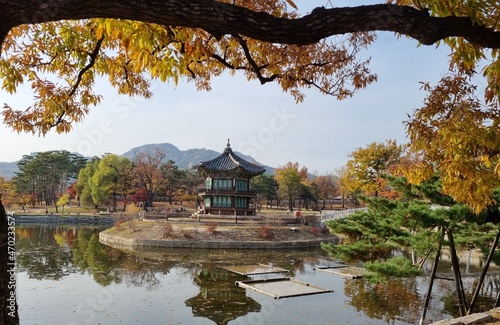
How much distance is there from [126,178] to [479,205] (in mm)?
49983

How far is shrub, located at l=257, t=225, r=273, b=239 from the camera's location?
28.3 m

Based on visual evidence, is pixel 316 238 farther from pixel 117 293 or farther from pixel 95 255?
pixel 117 293

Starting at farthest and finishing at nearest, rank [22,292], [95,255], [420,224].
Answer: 1. [95,255]
2. [22,292]
3. [420,224]

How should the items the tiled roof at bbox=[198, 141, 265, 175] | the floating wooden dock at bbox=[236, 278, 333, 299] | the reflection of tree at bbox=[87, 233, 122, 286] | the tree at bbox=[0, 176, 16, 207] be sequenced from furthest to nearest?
the tree at bbox=[0, 176, 16, 207] < the tiled roof at bbox=[198, 141, 265, 175] < the reflection of tree at bbox=[87, 233, 122, 286] < the floating wooden dock at bbox=[236, 278, 333, 299]

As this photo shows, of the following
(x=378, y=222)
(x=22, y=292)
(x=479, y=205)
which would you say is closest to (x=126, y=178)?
(x=22, y=292)

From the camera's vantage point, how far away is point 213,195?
3594cm

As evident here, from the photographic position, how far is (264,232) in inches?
1123

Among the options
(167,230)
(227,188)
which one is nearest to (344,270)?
(167,230)

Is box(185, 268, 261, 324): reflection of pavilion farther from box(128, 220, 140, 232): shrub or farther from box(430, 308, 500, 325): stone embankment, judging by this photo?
box(128, 220, 140, 232): shrub

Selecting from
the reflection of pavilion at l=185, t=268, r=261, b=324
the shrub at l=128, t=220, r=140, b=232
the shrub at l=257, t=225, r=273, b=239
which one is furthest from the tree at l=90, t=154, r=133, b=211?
the reflection of pavilion at l=185, t=268, r=261, b=324

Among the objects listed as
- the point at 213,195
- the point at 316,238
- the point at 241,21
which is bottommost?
the point at 316,238

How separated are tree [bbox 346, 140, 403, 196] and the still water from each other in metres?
16.3

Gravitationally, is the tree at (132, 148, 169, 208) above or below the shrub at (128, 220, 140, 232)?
above

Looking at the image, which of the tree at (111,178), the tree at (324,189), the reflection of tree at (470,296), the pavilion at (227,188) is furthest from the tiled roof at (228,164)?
the tree at (324,189)
